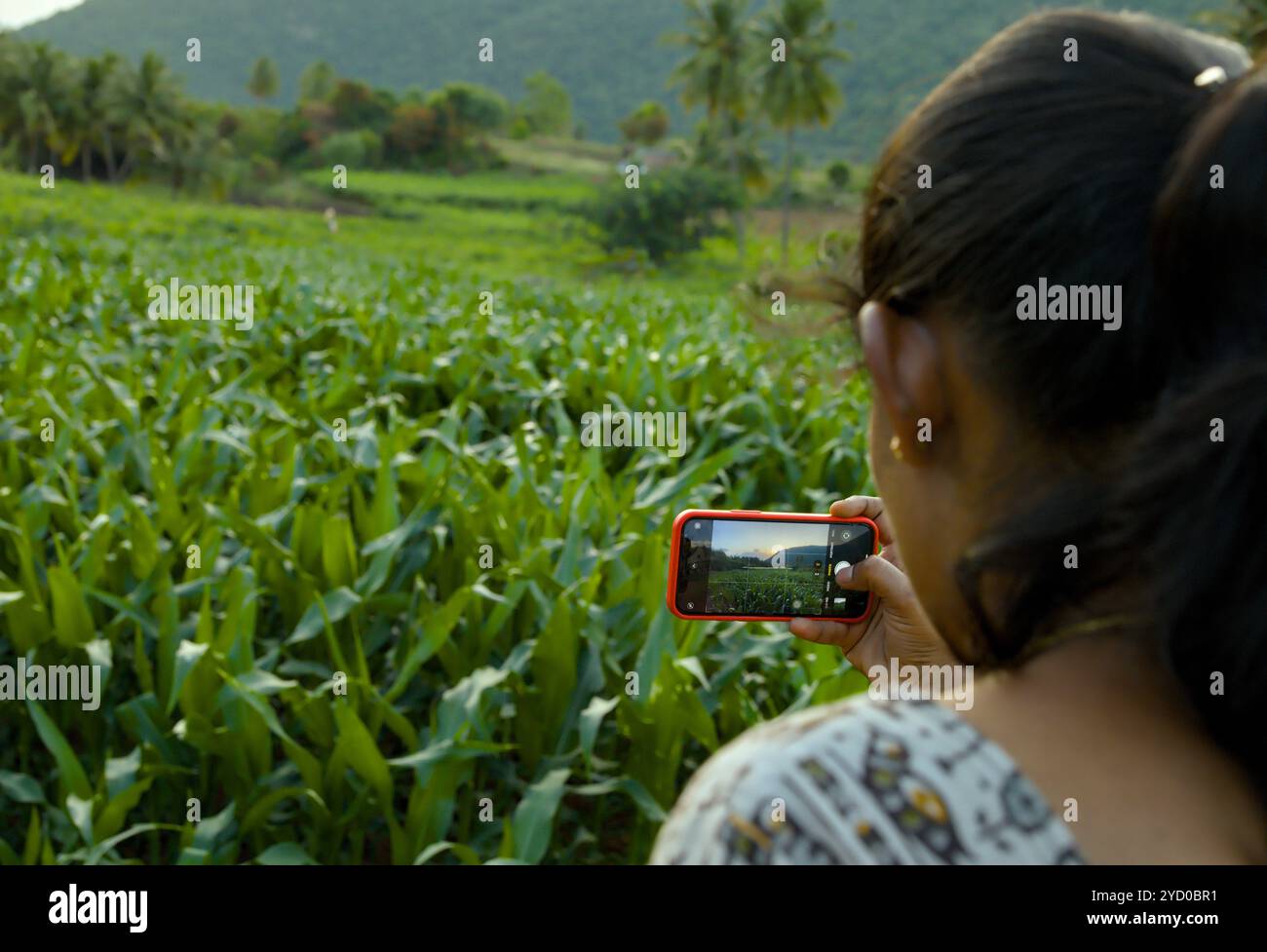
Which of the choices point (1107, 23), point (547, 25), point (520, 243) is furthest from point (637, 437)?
point (547, 25)

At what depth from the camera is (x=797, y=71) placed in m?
39.6

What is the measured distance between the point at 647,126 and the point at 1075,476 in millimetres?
73151

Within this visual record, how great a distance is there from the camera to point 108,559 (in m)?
2.74

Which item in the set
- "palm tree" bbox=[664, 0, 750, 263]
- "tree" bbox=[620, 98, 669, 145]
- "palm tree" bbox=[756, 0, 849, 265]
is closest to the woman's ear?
"palm tree" bbox=[756, 0, 849, 265]

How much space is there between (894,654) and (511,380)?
436cm

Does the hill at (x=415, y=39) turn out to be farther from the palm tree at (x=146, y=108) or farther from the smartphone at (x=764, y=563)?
the smartphone at (x=764, y=563)

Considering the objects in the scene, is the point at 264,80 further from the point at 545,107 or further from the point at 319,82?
the point at 545,107

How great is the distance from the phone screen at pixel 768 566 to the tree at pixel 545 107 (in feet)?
252

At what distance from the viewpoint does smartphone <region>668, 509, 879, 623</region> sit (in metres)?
1.03

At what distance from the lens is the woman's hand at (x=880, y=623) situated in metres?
1.05

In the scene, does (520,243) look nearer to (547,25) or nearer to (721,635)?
(721,635)

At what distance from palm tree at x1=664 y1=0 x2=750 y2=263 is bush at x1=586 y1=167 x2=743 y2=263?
5.76 meters

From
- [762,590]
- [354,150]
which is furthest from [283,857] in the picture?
[354,150]

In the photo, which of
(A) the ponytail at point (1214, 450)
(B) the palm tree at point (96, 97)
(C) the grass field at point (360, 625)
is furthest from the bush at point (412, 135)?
(A) the ponytail at point (1214, 450)
